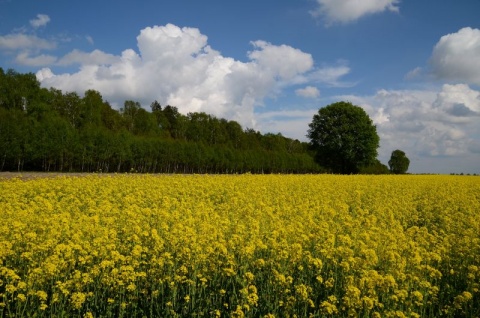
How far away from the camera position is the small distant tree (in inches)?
5842

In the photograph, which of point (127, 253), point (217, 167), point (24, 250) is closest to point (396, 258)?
point (127, 253)

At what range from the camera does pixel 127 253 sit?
826 cm

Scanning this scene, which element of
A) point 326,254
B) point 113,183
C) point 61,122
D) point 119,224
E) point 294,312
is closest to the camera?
point 294,312

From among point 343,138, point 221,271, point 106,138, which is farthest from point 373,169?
point 221,271

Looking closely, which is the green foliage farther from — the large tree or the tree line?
the tree line

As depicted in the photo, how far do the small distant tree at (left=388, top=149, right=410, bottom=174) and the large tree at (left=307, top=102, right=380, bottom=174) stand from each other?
9469 cm

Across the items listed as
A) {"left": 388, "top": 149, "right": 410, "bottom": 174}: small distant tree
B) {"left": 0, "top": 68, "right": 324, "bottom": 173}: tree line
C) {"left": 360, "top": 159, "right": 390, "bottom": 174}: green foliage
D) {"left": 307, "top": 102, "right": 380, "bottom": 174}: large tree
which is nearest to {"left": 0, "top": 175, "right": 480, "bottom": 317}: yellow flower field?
{"left": 307, "top": 102, "right": 380, "bottom": 174}: large tree

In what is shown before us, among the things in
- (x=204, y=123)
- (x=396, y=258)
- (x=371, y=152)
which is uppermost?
(x=204, y=123)

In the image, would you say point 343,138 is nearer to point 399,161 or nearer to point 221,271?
point 221,271

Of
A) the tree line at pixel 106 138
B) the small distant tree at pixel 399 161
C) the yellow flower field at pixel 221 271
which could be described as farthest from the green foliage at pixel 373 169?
the yellow flower field at pixel 221 271

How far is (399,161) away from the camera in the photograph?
150 m

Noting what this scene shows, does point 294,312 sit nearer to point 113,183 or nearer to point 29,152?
point 113,183

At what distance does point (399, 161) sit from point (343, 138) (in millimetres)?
101055

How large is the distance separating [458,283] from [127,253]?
22.6ft
